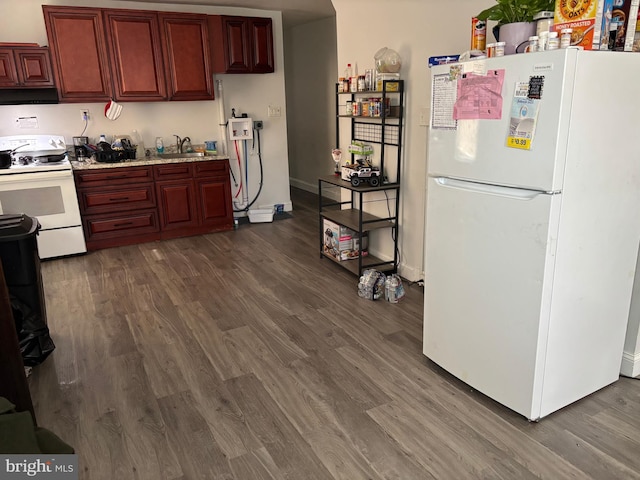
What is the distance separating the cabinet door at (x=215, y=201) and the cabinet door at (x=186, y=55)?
3.01ft

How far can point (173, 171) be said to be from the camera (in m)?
4.87

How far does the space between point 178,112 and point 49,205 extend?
173cm

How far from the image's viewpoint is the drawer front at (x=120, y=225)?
4645 mm

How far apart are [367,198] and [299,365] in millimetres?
1859

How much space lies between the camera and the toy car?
3619 millimetres

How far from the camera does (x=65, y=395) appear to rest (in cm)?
239

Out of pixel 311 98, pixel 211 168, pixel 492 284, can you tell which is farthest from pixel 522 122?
pixel 311 98

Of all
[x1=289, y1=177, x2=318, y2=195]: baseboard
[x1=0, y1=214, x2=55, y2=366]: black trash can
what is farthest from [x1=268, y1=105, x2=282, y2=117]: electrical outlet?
[x1=0, y1=214, x2=55, y2=366]: black trash can

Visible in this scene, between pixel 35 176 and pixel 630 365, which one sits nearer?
pixel 630 365

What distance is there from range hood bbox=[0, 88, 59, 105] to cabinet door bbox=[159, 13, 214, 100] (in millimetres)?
1082

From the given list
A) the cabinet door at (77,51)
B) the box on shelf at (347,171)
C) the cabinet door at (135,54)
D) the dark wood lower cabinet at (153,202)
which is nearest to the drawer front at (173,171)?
the dark wood lower cabinet at (153,202)

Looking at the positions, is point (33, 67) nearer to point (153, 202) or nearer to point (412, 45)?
point (153, 202)

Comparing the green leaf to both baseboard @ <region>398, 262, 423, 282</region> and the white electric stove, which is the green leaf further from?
the white electric stove

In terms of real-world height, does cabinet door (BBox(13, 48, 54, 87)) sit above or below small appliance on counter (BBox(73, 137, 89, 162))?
above
